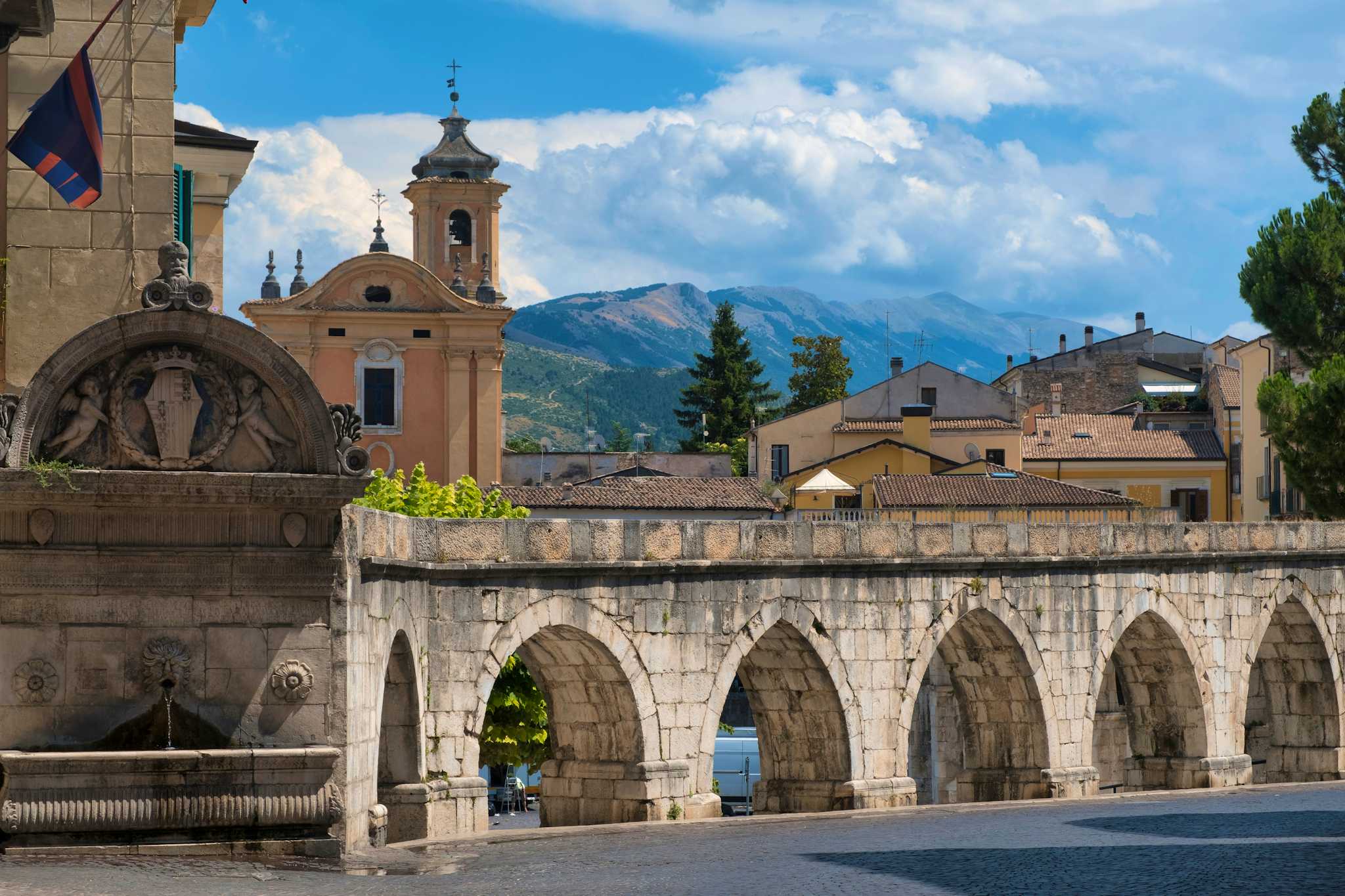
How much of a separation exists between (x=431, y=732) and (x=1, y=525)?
20.3 ft

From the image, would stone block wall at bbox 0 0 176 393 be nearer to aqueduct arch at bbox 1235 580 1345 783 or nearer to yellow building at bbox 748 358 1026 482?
aqueduct arch at bbox 1235 580 1345 783

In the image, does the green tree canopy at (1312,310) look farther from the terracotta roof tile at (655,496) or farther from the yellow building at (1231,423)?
the yellow building at (1231,423)

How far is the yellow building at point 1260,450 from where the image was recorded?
2096 inches

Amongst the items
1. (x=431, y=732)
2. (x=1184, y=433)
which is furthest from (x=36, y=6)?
(x=1184, y=433)

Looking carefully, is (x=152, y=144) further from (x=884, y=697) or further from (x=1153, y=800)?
(x=1153, y=800)

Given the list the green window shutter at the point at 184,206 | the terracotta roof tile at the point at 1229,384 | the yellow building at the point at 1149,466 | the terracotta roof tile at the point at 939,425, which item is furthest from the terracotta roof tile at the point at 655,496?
the green window shutter at the point at 184,206

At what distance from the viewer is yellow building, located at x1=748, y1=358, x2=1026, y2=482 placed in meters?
62.4

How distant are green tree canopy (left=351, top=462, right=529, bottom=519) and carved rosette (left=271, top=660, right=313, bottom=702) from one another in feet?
61.1

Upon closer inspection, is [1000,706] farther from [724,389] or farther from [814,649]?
[724,389]

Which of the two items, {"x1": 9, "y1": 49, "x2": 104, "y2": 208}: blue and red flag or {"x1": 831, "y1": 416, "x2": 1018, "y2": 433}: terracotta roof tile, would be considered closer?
{"x1": 9, "y1": 49, "x2": 104, "y2": 208}: blue and red flag

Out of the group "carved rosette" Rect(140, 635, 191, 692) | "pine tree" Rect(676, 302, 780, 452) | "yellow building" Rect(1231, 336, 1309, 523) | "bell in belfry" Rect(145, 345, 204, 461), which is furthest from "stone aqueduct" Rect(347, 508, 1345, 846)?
"pine tree" Rect(676, 302, 780, 452)

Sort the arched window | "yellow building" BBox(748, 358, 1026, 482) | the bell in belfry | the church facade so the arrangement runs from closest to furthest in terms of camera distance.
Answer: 1. the bell in belfry
2. the church facade
3. "yellow building" BBox(748, 358, 1026, 482)
4. the arched window

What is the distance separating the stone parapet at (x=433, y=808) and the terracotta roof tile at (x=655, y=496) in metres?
30.5

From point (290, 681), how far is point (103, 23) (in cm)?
571
